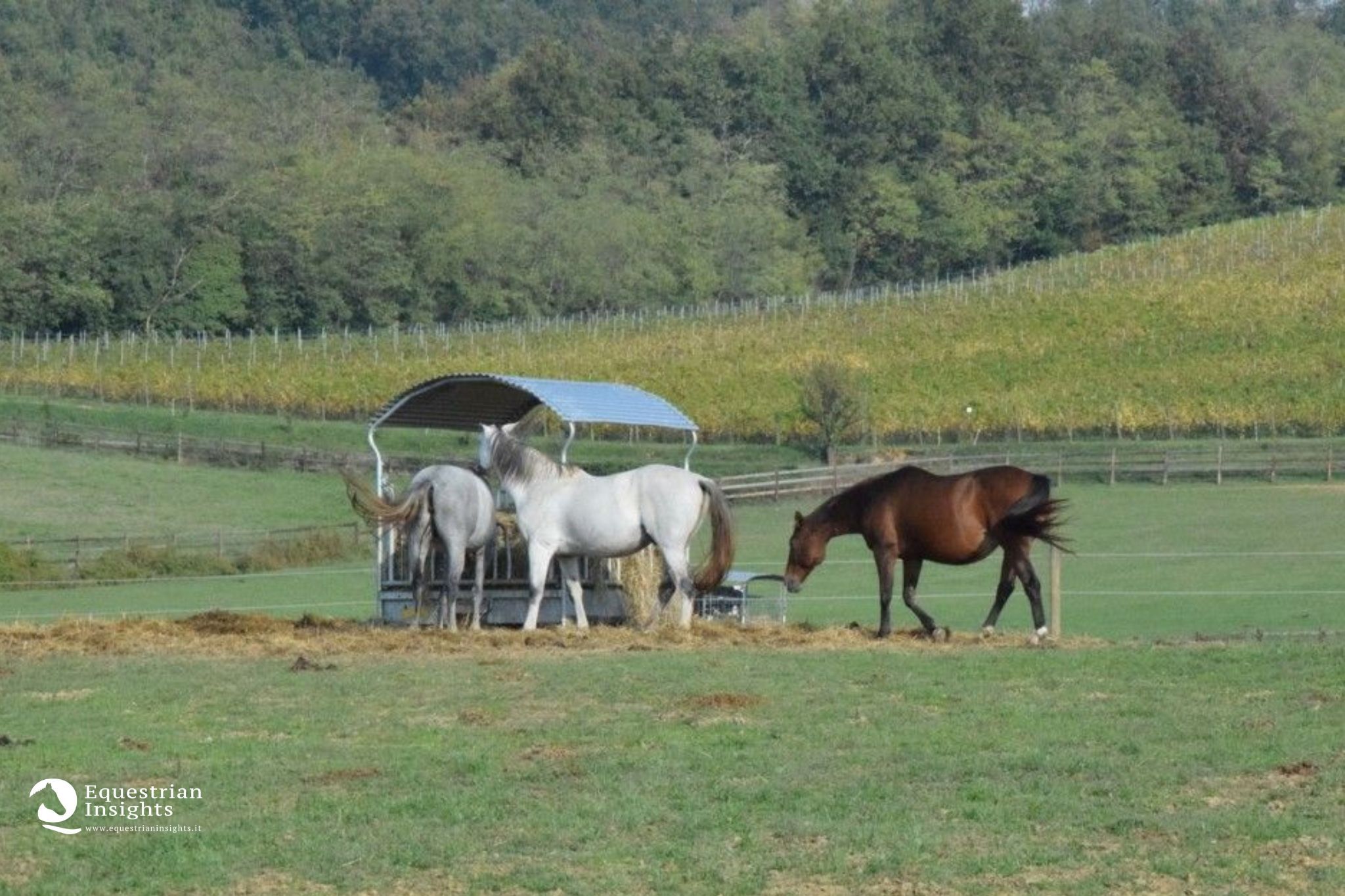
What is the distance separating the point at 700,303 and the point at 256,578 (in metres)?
64.9

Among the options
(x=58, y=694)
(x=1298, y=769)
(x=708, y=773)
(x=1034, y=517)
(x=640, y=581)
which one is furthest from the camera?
(x=640, y=581)

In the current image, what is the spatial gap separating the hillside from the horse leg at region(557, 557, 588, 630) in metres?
40.5

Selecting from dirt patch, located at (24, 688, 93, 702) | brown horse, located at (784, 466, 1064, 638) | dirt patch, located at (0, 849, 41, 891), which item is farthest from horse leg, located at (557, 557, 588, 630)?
dirt patch, located at (0, 849, 41, 891)

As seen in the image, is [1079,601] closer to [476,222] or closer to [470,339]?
[470,339]

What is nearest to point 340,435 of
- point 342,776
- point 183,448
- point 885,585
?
point 183,448

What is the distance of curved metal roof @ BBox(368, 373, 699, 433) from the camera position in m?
21.0

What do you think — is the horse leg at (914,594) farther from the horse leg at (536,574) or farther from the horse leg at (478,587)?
the horse leg at (478,587)

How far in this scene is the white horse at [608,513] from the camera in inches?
Answer: 778

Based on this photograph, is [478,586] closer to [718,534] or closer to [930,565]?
[718,534]

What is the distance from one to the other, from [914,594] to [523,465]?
3.45 m

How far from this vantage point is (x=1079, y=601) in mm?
27750

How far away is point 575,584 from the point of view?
20.4 m

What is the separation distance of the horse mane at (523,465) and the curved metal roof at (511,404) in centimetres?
41

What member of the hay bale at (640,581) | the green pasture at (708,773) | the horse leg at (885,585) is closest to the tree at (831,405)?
the hay bale at (640,581)
